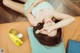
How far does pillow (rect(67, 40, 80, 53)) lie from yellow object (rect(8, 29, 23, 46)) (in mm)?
459

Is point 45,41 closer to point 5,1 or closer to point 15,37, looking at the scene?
point 15,37

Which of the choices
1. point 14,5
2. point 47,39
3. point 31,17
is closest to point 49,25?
point 47,39

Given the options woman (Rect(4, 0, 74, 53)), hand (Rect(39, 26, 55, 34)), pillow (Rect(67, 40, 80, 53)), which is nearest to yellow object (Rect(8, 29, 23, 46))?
woman (Rect(4, 0, 74, 53))

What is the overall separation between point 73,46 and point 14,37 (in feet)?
1.84

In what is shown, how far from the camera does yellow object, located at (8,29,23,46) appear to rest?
5.38ft

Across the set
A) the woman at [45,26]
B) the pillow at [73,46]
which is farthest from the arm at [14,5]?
the pillow at [73,46]

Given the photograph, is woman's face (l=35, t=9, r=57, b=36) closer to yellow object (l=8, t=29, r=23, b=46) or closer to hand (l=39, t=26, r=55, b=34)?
hand (l=39, t=26, r=55, b=34)

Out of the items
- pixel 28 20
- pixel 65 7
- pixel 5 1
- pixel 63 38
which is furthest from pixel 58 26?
pixel 5 1

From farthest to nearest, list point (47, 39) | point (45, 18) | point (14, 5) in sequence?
1. point (14, 5)
2. point (45, 18)
3. point (47, 39)

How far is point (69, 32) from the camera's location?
1.80 m

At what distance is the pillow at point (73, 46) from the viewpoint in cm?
170

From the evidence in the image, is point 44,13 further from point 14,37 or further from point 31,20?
point 14,37

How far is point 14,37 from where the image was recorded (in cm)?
164

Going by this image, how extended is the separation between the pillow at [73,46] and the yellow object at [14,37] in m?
0.46
